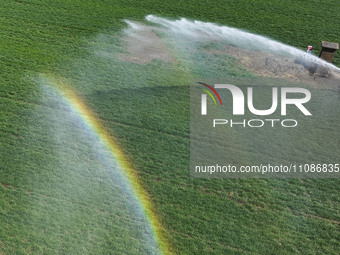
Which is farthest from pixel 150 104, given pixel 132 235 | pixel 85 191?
pixel 132 235

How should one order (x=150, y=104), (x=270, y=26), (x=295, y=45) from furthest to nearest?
(x=270, y=26) → (x=295, y=45) → (x=150, y=104)

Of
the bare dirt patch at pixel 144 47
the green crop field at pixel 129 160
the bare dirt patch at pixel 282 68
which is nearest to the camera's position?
the green crop field at pixel 129 160

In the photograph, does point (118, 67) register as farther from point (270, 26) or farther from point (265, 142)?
point (270, 26)

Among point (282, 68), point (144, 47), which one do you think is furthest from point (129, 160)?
point (282, 68)

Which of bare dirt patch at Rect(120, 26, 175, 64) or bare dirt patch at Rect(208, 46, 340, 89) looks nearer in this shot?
bare dirt patch at Rect(208, 46, 340, 89)

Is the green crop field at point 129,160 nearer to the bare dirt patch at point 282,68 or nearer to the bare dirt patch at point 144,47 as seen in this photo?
the bare dirt patch at point 144,47

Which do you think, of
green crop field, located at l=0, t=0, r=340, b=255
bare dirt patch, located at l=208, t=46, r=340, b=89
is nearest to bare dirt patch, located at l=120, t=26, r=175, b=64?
green crop field, located at l=0, t=0, r=340, b=255

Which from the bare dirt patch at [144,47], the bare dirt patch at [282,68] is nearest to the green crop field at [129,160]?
the bare dirt patch at [144,47]

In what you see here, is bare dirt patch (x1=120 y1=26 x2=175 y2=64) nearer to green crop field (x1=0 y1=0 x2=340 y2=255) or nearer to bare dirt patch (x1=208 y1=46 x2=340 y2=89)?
green crop field (x1=0 y1=0 x2=340 y2=255)
